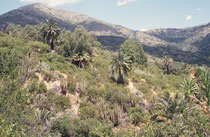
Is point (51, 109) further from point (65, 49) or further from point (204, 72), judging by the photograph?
point (65, 49)

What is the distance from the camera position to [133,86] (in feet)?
130

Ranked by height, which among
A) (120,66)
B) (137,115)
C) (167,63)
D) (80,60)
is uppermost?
(80,60)

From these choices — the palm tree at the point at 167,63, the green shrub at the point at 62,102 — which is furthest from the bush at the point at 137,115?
the palm tree at the point at 167,63

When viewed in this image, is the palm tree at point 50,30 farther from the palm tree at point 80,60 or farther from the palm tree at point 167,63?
the palm tree at point 167,63

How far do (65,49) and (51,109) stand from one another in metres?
24.6

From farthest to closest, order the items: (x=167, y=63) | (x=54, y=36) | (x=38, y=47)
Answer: (x=167, y=63), (x=54, y=36), (x=38, y=47)

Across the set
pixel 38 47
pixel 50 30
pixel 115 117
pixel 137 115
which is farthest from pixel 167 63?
pixel 38 47

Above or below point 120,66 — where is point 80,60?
above

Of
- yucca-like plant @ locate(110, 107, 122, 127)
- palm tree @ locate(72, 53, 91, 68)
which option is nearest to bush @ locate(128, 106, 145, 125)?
yucca-like plant @ locate(110, 107, 122, 127)

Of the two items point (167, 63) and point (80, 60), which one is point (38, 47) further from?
point (167, 63)

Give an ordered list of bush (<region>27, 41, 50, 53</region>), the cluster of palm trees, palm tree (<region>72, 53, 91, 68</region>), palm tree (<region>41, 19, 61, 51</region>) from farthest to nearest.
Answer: palm tree (<region>41, 19, 61, 51</region>)
the cluster of palm trees
palm tree (<region>72, 53, 91, 68</region>)
bush (<region>27, 41, 50, 53</region>)

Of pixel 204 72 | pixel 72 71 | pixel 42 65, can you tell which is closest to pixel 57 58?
pixel 72 71

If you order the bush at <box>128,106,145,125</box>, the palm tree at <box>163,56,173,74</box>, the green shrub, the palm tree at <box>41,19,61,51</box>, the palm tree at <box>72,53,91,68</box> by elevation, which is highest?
the palm tree at <box>41,19,61,51</box>

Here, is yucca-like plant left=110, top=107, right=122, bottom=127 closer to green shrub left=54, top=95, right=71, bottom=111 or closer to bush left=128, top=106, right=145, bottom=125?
bush left=128, top=106, right=145, bottom=125
